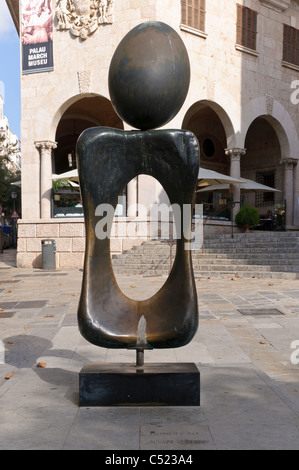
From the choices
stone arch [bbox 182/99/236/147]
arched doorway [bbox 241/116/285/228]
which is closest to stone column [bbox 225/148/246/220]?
stone arch [bbox 182/99/236/147]

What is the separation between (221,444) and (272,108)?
1811cm

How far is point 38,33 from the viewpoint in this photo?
16234 mm

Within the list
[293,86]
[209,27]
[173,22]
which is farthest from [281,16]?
[173,22]

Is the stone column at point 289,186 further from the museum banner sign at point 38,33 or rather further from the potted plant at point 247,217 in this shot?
the museum banner sign at point 38,33

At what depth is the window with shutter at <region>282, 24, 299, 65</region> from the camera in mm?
19109

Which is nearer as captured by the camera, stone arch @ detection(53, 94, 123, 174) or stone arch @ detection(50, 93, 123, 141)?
stone arch @ detection(50, 93, 123, 141)

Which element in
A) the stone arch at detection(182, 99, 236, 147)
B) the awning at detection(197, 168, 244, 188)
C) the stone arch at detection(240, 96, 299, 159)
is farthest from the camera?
the stone arch at detection(240, 96, 299, 159)

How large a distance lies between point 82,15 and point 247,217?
9096 mm

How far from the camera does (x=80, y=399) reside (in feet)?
9.80

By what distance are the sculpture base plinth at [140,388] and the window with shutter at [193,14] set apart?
51.0ft

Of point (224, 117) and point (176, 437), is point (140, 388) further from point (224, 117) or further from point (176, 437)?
point (224, 117)

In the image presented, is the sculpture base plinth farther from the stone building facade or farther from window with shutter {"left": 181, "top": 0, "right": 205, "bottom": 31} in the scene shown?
window with shutter {"left": 181, "top": 0, "right": 205, "bottom": 31}

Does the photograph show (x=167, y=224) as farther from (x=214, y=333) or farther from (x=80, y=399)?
(x=80, y=399)

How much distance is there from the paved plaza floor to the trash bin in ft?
24.8
